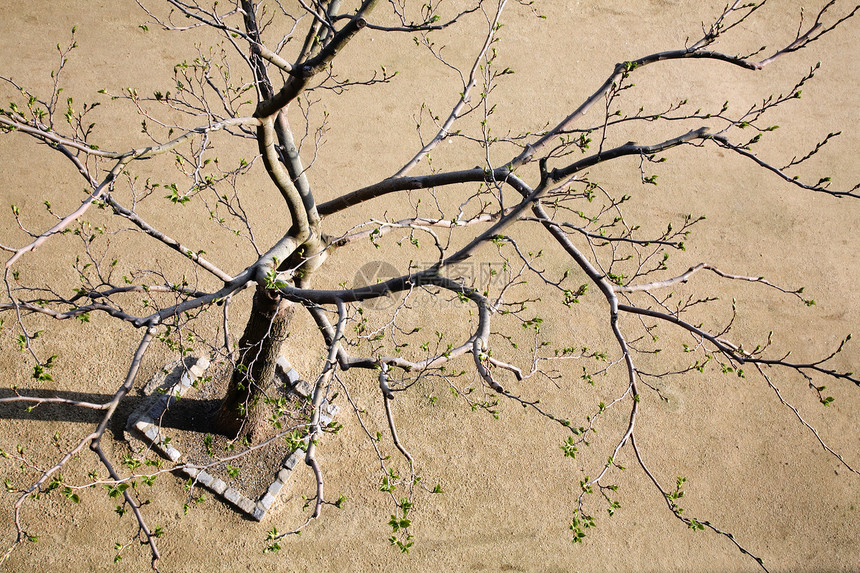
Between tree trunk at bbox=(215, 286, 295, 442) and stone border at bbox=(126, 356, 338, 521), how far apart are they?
16.4 inches

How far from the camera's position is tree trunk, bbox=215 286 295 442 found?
4832 millimetres

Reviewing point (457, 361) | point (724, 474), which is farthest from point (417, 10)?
point (724, 474)

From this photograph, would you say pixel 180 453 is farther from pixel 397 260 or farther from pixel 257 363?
pixel 397 260

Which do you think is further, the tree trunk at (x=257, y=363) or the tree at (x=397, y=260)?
the tree trunk at (x=257, y=363)

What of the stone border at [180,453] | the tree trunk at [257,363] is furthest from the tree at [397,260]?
the stone border at [180,453]

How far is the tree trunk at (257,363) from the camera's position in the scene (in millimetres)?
4832

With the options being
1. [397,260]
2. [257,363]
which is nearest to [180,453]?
[257,363]

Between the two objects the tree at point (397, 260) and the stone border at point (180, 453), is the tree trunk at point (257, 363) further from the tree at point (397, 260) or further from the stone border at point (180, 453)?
the stone border at point (180, 453)

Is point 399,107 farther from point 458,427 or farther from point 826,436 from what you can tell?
point 826,436

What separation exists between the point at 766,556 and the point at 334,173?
6.70 metres

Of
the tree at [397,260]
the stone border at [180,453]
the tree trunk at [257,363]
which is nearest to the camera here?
the tree at [397,260]

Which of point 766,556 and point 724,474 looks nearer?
point 766,556

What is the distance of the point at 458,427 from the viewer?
652cm

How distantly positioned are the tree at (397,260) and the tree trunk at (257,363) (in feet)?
0.09
